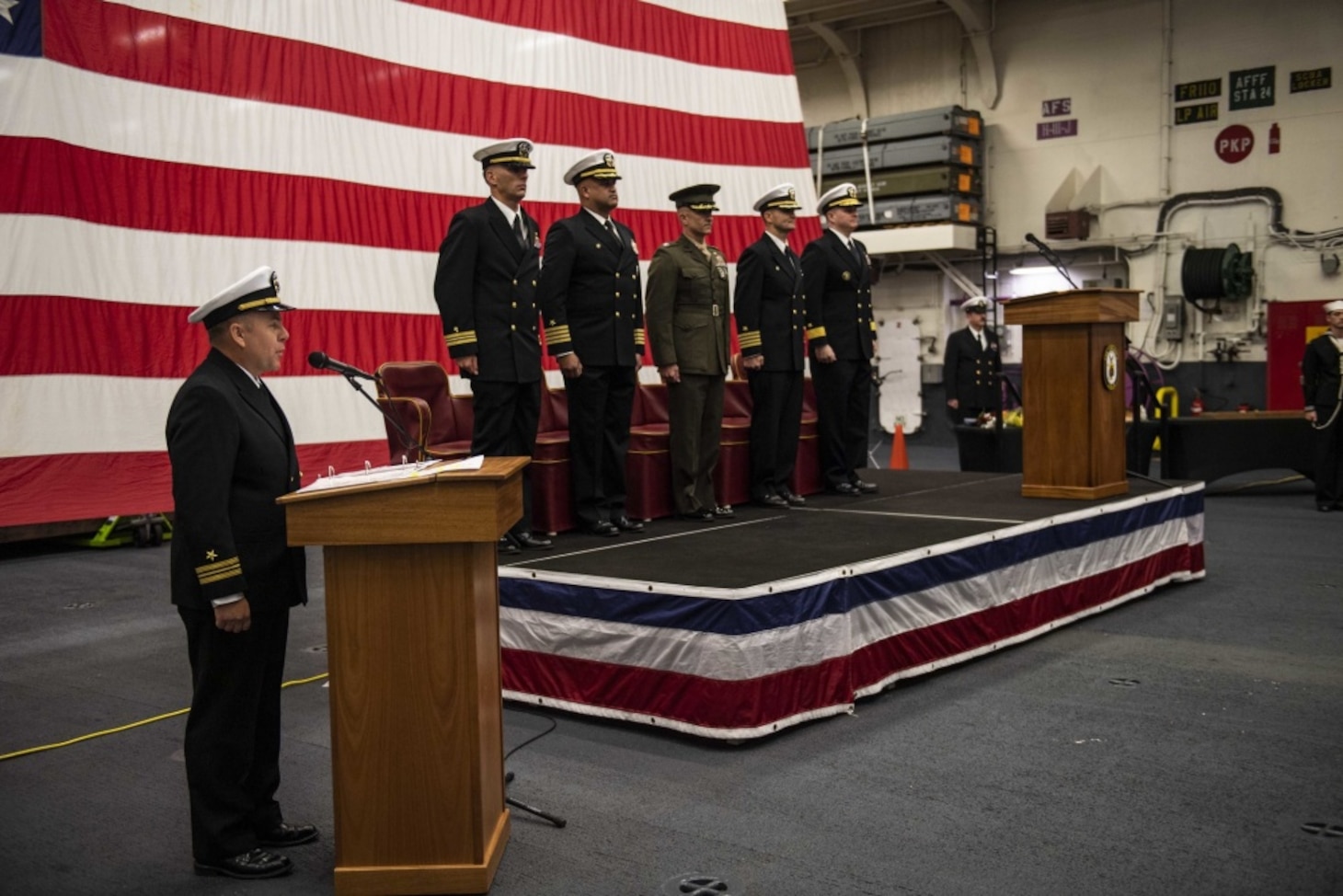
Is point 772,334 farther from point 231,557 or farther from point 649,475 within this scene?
point 231,557

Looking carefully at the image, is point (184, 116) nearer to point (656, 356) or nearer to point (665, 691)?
point (656, 356)

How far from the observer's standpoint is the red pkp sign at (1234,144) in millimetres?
10281

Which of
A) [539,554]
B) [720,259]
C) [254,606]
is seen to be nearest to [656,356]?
[720,259]

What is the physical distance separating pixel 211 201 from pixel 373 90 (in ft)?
3.24

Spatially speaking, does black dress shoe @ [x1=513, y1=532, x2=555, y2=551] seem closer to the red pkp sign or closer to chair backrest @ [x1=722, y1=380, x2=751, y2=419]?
chair backrest @ [x1=722, y1=380, x2=751, y2=419]

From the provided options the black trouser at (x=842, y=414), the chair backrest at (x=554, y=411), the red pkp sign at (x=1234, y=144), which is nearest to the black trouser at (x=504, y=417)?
the chair backrest at (x=554, y=411)

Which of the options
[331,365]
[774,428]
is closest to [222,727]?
[331,365]

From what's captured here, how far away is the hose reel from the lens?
1011 centimetres

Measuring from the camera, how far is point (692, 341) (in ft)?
15.0

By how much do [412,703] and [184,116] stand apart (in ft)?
12.0

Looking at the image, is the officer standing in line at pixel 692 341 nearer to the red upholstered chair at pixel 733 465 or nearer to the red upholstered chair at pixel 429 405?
the red upholstered chair at pixel 733 465

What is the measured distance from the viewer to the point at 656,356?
451 centimetres

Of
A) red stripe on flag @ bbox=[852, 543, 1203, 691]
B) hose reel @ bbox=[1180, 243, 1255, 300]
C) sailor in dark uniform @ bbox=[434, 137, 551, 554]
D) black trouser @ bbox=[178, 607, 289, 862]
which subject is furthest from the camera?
hose reel @ bbox=[1180, 243, 1255, 300]

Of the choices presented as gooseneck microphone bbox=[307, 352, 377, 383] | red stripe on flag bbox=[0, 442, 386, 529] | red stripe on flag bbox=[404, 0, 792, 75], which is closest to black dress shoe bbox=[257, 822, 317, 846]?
gooseneck microphone bbox=[307, 352, 377, 383]
